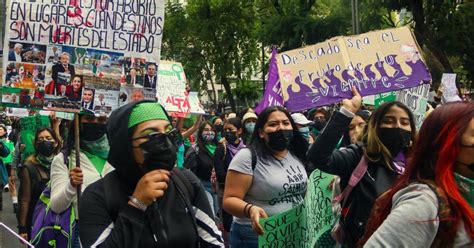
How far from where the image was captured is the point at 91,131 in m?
5.30

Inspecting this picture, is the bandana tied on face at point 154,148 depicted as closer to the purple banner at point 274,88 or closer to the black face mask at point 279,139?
the black face mask at point 279,139

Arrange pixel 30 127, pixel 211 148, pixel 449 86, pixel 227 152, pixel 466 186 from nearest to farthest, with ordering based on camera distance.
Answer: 1. pixel 466 186
2. pixel 449 86
3. pixel 227 152
4. pixel 211 148
5. pixel 30 127

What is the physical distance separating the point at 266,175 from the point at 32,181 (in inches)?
112

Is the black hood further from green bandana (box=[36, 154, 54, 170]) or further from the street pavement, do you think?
the street pavement

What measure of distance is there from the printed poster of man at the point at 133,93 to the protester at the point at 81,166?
223 millimetres

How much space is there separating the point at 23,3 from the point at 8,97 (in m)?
0.63

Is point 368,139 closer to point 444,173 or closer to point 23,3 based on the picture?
point 444,173

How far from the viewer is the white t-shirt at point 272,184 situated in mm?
5387

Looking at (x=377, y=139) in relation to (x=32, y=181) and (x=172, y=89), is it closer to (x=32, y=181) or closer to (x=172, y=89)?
(x=32, y=181)

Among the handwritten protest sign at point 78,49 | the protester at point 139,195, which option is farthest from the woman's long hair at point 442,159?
the handwritten protest sign at point 78,49

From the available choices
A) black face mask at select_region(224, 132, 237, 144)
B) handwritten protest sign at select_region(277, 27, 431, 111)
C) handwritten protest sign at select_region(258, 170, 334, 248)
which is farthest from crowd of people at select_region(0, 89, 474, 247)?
black face mask at select_region(224, 132, 237, 144)

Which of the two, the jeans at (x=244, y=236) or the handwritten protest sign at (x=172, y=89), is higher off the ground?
the handwritten protest sign at (x=172, y=89)

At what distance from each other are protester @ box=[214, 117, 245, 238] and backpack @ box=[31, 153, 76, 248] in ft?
12.6

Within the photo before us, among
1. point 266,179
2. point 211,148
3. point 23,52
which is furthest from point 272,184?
point 211,148
